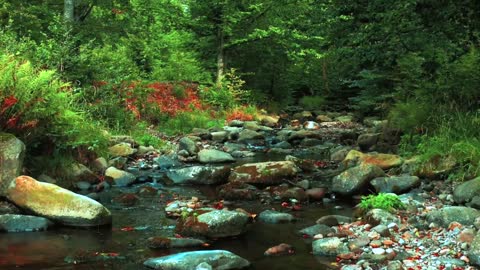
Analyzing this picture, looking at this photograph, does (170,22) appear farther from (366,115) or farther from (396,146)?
(396,146)

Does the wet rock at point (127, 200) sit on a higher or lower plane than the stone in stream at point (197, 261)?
lower

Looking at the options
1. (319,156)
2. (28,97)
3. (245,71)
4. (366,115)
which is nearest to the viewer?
(28,97)

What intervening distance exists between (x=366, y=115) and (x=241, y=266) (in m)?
18.3

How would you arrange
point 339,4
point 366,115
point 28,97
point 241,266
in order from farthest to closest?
point 366,115, point 339,4, point 28,97, point 241,266

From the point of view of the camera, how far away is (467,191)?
782 centimetres

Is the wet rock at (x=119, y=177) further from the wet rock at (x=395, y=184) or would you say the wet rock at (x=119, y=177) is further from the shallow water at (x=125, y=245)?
the wet rock at (x=395, y=184)

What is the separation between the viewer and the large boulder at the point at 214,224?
6746mm

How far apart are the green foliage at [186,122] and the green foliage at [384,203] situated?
1011 cm

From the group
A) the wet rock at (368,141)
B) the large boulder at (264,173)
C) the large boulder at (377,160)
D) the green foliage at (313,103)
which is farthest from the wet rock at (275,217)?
the green foliage at (313,103)

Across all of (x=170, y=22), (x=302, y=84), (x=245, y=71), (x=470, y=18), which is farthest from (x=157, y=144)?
(x=302, y=84)

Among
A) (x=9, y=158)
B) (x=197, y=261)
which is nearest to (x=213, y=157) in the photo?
(x=9, y=158)

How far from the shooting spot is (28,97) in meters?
8.91

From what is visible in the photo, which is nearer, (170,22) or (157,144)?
(157,144)

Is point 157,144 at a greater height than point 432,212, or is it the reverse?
point 432,212
